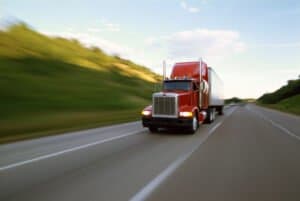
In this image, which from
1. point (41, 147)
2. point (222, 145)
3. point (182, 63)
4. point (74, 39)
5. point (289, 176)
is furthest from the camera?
point (74, 39)

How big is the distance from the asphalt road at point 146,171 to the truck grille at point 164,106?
12.5ft

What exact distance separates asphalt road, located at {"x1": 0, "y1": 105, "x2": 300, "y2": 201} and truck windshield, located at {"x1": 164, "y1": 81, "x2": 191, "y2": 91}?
573 centimetres

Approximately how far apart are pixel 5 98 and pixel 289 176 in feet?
73.8

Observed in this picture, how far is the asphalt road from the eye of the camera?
5.40m

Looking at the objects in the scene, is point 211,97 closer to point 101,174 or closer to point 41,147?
point 41,147

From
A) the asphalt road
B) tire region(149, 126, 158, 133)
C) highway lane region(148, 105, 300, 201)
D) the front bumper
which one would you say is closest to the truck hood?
the front bumper

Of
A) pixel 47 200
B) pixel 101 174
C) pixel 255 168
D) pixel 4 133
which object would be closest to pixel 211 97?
pixel 4 133

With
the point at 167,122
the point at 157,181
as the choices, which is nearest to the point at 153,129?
the point at 167,122

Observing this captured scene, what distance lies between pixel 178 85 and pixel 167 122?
9.03ft

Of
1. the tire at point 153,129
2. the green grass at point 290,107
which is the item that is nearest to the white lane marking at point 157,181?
the tire at point 153,129

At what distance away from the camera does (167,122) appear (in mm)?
14922

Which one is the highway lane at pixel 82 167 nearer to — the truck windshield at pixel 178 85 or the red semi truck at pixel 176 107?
the red semi truck at pixel 176 107

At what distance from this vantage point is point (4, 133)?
47.1ft

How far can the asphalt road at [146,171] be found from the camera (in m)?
5.40
